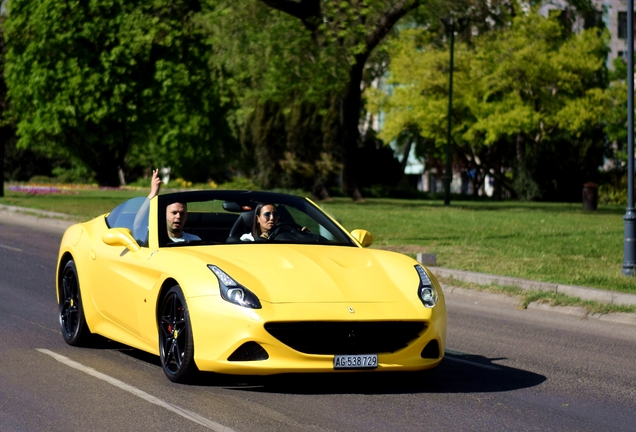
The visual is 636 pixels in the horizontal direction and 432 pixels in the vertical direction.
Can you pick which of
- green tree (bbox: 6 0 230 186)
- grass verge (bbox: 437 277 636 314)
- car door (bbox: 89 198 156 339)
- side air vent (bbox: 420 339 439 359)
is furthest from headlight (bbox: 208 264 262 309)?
green tree (bbox: 6 0 230 186)

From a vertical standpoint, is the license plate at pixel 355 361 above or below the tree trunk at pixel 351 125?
below

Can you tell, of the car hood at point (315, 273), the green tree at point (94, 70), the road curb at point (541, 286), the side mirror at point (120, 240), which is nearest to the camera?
the car hood at point (315, 273)

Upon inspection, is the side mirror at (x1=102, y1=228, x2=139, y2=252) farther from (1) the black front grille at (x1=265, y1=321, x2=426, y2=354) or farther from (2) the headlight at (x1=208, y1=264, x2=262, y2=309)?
(1) the black front grille at (x1=265, y1=321, x2=426, y2=354)

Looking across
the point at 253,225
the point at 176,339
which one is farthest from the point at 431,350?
the point at 253,225

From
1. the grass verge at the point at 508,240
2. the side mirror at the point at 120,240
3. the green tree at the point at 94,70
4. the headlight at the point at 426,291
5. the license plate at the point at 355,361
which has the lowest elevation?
the grass verge at the point at 508,240

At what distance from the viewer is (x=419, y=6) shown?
38906 millimetres

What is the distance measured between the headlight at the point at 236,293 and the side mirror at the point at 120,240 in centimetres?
139

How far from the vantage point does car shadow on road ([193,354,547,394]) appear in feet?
25.6

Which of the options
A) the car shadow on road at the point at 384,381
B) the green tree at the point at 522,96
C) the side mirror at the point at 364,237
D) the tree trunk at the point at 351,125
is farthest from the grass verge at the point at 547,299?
the green tree at the point at 522,96

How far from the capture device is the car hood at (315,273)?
7.45m

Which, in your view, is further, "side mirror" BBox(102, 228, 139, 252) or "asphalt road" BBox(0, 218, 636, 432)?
"side mirror" BBox(102, 228, 139, 252)

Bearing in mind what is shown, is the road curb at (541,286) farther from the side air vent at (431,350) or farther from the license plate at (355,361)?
the license plate at (355,361)

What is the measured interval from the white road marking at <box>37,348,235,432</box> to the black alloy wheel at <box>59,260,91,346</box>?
31 cm

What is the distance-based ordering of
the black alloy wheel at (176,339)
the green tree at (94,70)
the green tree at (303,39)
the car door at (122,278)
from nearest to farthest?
the black alloy wheel at (176,339)
the car door at (122,278)
the green tree at (303,39)
the green tree at (94,70)
